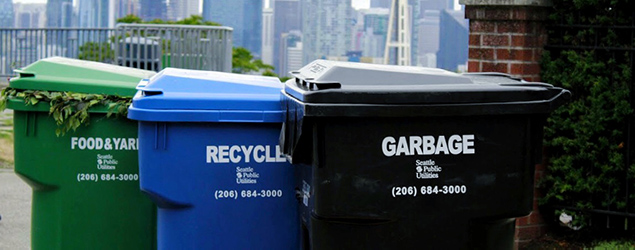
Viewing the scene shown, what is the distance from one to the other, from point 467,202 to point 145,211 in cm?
169

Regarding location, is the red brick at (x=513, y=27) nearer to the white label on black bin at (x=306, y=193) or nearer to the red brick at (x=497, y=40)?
the red brick at (x=497, y=40)

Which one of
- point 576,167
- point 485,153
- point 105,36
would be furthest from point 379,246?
point 105,36

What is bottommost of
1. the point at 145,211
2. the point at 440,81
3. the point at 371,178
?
the point at 145,211

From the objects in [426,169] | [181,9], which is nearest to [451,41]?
[181,9]

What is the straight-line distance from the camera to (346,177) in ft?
13.3

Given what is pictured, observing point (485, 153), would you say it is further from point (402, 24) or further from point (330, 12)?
point (402, 24)

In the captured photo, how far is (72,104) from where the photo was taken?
4883 millimetres

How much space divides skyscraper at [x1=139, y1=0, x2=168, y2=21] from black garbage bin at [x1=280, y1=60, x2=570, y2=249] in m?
27.4

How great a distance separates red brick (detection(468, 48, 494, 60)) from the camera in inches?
255

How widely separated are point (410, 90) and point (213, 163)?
956 millimetres

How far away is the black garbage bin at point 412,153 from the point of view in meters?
4.05

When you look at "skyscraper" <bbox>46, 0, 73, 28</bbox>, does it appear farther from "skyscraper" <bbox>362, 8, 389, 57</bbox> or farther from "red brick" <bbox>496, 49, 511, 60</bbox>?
"red brick" <bbox>496, 49, 511, 60</bbox>

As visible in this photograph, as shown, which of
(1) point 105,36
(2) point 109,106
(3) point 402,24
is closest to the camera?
(2) point 109,106

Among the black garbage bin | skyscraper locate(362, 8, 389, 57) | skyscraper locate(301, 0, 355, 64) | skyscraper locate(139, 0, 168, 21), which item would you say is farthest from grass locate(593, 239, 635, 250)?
skyscraper locate(139, 0, 168, 21)
